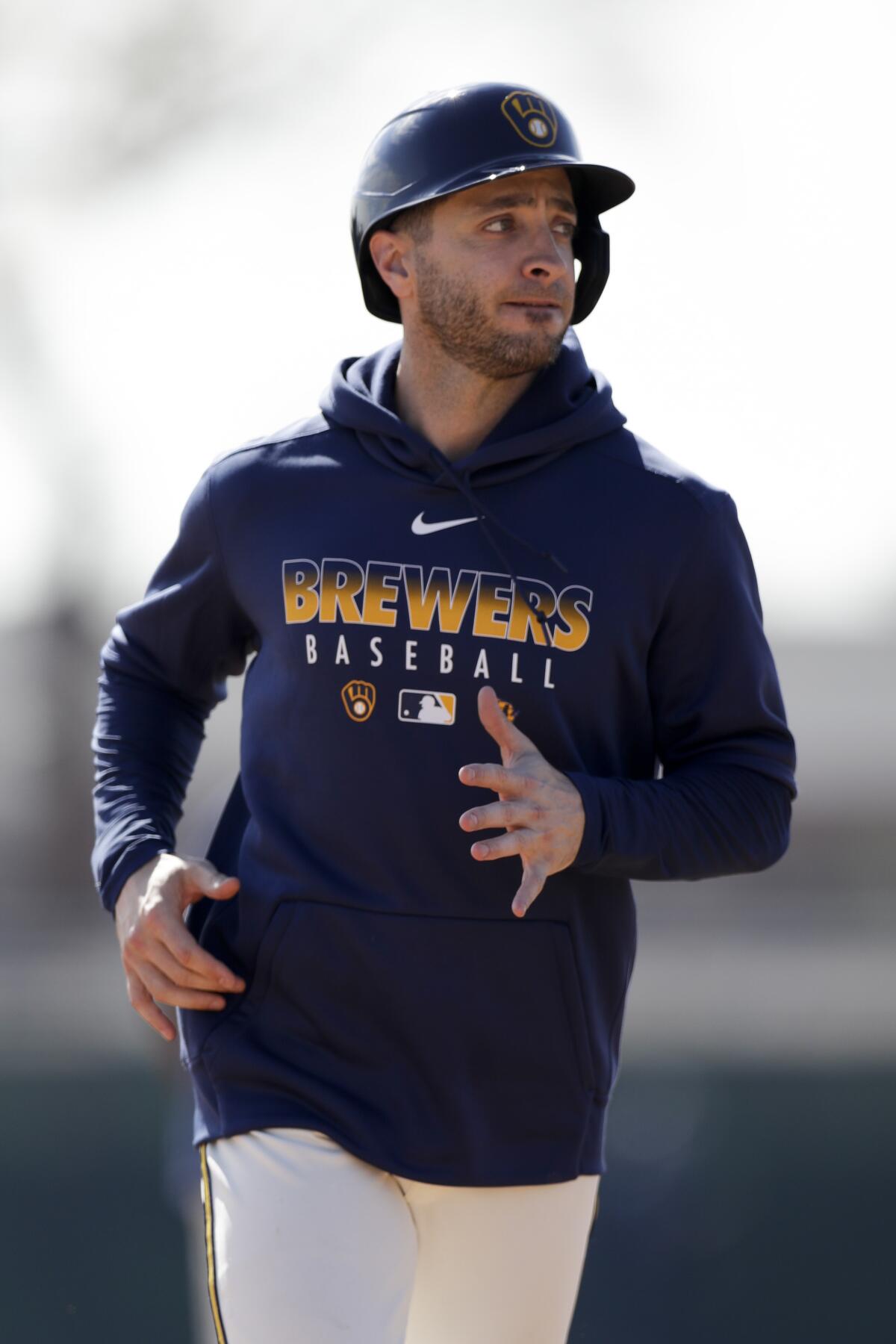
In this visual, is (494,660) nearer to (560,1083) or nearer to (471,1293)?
(560,1083)

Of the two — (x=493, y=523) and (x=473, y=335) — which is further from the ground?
(x=473, y=335)

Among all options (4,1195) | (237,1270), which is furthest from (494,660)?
(4,1195)

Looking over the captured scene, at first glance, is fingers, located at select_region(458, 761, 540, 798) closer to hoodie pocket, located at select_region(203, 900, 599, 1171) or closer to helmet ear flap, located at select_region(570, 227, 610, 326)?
hoodie pocket, located at select_region(203, 900, 599, 1171)

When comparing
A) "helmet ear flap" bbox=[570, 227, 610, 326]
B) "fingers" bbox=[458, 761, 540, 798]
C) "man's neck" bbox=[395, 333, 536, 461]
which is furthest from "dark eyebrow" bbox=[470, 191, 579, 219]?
"fingers" bbox=[458, 761, 540, 798]

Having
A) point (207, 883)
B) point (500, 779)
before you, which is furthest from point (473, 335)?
point (207, 883)

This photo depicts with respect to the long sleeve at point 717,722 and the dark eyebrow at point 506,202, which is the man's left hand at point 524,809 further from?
the dark eyebrow at point 506,202

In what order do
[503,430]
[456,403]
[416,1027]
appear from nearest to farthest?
[416,1027] < [503,430] < [456,403]

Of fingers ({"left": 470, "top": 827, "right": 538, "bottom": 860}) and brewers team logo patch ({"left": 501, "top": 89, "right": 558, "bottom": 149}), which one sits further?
brewers team logo patch ({"left": 501, "top": 89, "right": 558, "bottom": 149})

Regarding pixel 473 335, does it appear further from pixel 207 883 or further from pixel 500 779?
pixel 207 883

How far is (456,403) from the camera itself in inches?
130

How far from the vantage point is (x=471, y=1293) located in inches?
119

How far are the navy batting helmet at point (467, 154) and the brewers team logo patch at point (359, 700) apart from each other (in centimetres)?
86

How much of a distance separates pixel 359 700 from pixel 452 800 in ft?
0.72

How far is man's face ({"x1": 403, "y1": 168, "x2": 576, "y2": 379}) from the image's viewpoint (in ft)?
10.3
